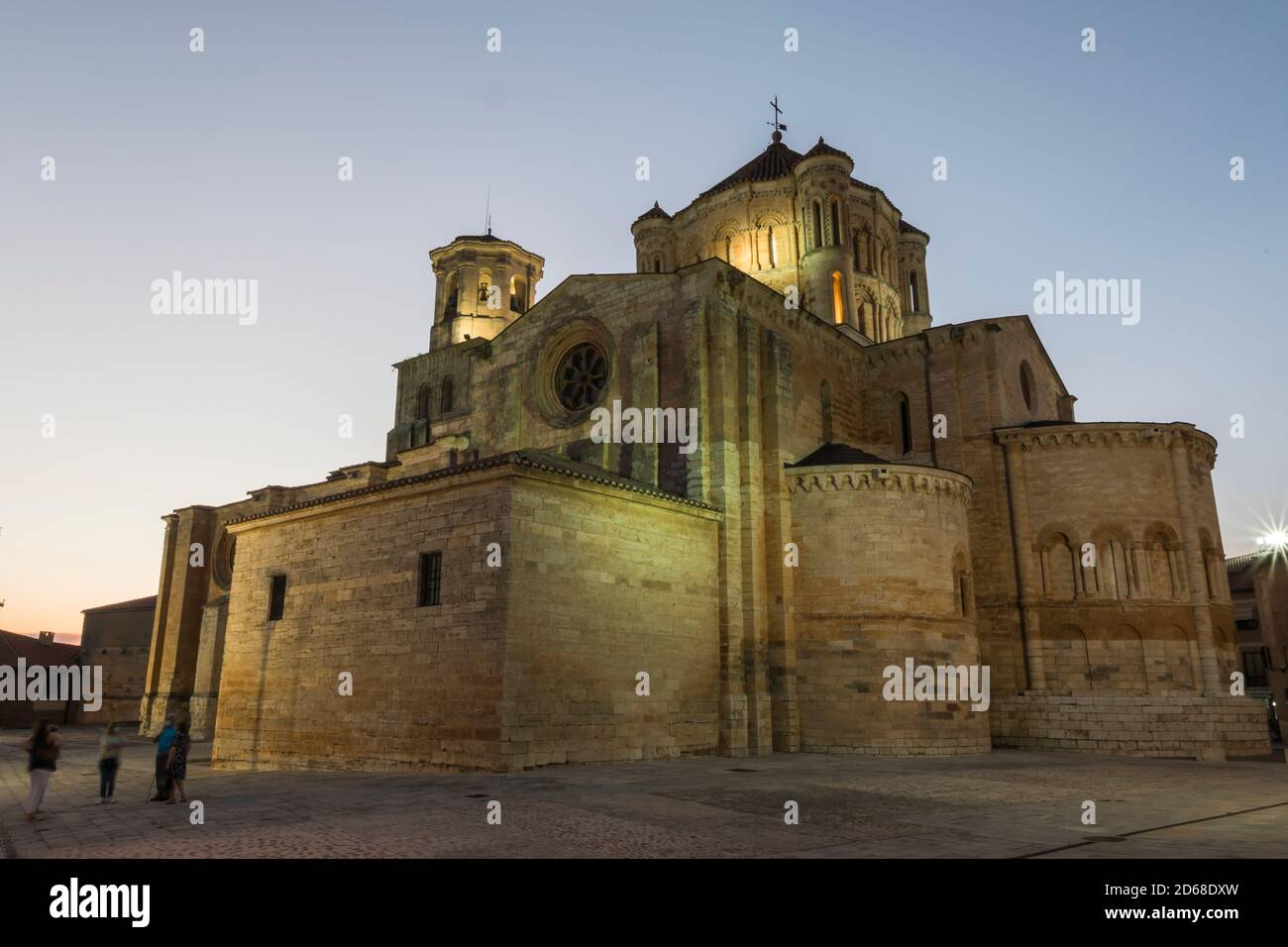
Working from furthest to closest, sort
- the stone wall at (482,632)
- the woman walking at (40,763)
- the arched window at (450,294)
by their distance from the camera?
the arched window at (450,294) → the stone wall at (482,632) → the woman walking at (40,763)

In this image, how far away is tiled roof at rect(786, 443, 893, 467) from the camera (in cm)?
2086

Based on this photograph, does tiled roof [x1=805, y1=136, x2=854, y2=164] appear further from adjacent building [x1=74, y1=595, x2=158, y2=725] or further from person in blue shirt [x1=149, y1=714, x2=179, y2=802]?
adjacent building [x1=74, y1=595, x2=158, y2=725]

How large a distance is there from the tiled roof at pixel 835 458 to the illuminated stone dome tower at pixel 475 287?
18509 mm

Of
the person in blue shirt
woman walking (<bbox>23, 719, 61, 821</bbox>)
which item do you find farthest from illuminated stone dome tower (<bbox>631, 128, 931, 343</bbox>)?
woman walking (<bbox>23, 719, 61, 821</bbox>)

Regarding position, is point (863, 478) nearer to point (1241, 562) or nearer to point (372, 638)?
point (372, 638)

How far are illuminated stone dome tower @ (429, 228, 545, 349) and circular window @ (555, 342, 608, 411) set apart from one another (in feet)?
41.4

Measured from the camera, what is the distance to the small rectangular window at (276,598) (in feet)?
65.2

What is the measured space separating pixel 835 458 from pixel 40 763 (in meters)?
17.2

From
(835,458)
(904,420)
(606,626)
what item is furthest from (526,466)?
(904,420)

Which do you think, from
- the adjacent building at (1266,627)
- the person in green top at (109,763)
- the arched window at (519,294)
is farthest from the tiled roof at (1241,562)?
the person in green top at (109,763)

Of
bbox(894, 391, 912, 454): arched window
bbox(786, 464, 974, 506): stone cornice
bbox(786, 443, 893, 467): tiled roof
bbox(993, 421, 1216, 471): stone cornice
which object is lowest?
bbox(786, 464, 974, 506): stone cornice

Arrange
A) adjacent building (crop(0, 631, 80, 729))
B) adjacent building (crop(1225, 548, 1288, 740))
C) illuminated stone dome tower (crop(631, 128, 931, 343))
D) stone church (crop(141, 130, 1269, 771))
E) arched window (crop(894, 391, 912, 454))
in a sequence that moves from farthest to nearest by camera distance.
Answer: adjacent building (crop(0, 631, 80, 729)), adjacent building (crop(1225, 548, 1288, 740)), illuminated stone dome tower (crop(631, 128, 931, 343)), arched window (crop(894, 391, 912, 454)), stone church (crop(141, 130, 1269, 771))

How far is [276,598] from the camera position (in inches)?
787

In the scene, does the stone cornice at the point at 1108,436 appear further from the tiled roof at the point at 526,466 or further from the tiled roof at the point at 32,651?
the tiled roof at the point at 32,651
